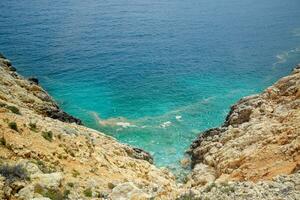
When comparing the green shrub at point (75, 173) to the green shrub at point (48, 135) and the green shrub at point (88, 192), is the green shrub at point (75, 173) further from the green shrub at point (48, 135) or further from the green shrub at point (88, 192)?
the green shrub at point (48, 135)

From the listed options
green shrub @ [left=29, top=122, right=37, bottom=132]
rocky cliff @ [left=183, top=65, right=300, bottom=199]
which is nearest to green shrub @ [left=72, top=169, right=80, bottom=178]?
green shrub @ [left=29, top=122, right=37, bottom=132]

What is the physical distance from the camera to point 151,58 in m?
92.7

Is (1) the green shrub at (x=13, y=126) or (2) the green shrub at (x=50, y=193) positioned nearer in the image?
(2) the green shrub at (x=50, y=193)

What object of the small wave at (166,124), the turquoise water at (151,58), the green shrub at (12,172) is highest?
the turquoise water at (151,58)

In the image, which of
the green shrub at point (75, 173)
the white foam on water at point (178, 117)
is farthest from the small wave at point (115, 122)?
the green shrub at point (75, 173)

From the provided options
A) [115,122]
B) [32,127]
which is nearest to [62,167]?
[32,127]

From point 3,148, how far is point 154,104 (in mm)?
45185

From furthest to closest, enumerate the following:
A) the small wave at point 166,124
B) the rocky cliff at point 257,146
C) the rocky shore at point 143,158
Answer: the small wave at point 166,124, the rocky cliff at point 257,146, the rocky shore at point 143,158

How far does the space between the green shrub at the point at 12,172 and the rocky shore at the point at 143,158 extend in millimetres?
56

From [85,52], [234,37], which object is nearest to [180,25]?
[234,37]

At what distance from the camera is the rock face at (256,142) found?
34.3 metres

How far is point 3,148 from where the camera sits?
28.1 metres

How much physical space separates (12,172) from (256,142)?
1020 inches

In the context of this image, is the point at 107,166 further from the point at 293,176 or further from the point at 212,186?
the point at 293,176
